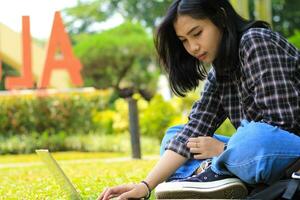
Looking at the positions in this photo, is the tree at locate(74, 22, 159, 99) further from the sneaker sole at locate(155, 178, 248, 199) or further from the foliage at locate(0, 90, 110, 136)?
the sneaker sole at locate(155, 178, 248, 199)

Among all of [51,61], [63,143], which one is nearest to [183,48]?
[63,143]

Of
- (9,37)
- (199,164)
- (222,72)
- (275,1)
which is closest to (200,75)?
(222,72)

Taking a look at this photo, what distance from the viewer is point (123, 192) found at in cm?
284

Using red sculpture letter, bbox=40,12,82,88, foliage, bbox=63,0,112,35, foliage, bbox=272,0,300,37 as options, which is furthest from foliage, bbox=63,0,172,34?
red sculpture letter, bbox=40,12,82,88

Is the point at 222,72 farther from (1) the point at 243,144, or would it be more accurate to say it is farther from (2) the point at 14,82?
(2) the point at 14,82

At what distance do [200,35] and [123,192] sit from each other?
736 millimetres

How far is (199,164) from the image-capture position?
126 inches

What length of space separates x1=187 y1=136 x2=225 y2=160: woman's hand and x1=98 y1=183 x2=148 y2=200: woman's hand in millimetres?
382

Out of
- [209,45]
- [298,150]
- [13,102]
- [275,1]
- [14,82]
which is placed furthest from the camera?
[275,1]

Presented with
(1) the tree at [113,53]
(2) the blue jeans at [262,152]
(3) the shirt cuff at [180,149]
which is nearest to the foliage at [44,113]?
(1) the tree at [113,53]

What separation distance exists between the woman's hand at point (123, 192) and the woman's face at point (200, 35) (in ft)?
2.06

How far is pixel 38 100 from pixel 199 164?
9255mm

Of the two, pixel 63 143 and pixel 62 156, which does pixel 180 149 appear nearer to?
pixel 62 156

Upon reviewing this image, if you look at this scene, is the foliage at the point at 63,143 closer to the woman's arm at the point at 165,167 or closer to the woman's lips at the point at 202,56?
the woman's arm at the point at 165,167
